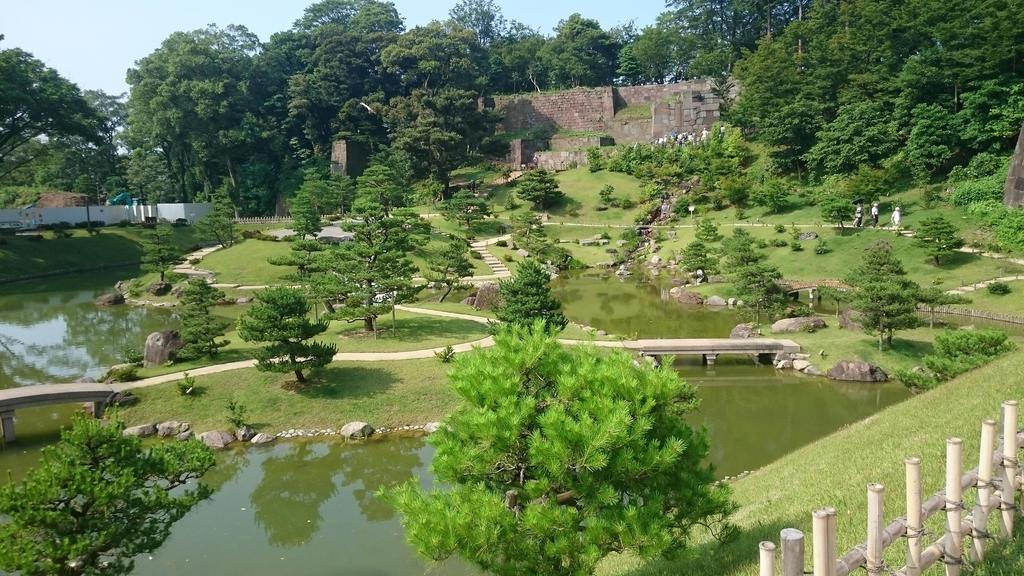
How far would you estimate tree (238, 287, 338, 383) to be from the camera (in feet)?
49.1

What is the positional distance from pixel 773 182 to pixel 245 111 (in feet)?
123

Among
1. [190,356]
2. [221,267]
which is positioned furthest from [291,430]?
[221,267]

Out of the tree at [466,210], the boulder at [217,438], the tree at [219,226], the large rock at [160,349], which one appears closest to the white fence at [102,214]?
the tree at [219,226]

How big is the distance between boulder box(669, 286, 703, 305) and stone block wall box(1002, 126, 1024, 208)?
42.9 ft

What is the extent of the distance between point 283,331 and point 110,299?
19303mm

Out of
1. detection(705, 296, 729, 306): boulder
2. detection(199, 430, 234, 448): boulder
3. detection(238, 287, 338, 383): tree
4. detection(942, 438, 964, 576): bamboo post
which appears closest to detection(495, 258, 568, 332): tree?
detection(238, 287, 338, 383): tree

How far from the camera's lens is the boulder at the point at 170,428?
47.0ft

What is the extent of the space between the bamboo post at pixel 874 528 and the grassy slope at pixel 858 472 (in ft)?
3.55

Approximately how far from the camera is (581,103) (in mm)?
55406

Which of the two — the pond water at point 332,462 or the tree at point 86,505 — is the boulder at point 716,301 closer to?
the pond water at point 332,462

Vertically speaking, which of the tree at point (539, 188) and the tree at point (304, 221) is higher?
the tree at point (539, 188)

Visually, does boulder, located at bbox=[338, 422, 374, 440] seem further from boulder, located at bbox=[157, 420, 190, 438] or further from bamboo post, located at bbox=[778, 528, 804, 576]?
bamboo post, located at bbox=[778, 528, 804, 576]

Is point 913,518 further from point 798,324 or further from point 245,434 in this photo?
point 798,324

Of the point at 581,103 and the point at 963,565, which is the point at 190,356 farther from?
the point at 581,103
